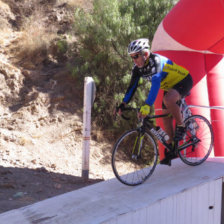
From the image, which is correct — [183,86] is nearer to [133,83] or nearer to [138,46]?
[133,83]

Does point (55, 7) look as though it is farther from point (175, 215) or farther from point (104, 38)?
point (175, 215)

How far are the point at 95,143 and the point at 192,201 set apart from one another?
645 centimetres

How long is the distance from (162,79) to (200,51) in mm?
2129

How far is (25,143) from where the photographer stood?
8898 millimetres

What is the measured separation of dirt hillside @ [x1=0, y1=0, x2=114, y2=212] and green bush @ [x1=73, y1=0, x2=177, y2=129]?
80 cm

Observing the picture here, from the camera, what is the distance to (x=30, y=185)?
6.62 m

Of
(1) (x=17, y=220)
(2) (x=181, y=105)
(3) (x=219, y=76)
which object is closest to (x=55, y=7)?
(3) (x=219, y=76)

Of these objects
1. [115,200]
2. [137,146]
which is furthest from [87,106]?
[115,200]

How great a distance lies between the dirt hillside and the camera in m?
6.98

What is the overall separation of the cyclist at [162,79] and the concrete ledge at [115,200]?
0.43 meters

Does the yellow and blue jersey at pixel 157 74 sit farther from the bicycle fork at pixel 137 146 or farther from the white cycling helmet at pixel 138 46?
the bicycle fork at pixel 137 146

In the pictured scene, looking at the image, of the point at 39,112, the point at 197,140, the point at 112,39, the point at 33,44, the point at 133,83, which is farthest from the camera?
the point at 33,44

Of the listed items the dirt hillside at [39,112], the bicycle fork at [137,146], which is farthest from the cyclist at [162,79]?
the dirt hillside at [39,112]

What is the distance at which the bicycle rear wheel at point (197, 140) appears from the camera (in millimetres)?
4957
